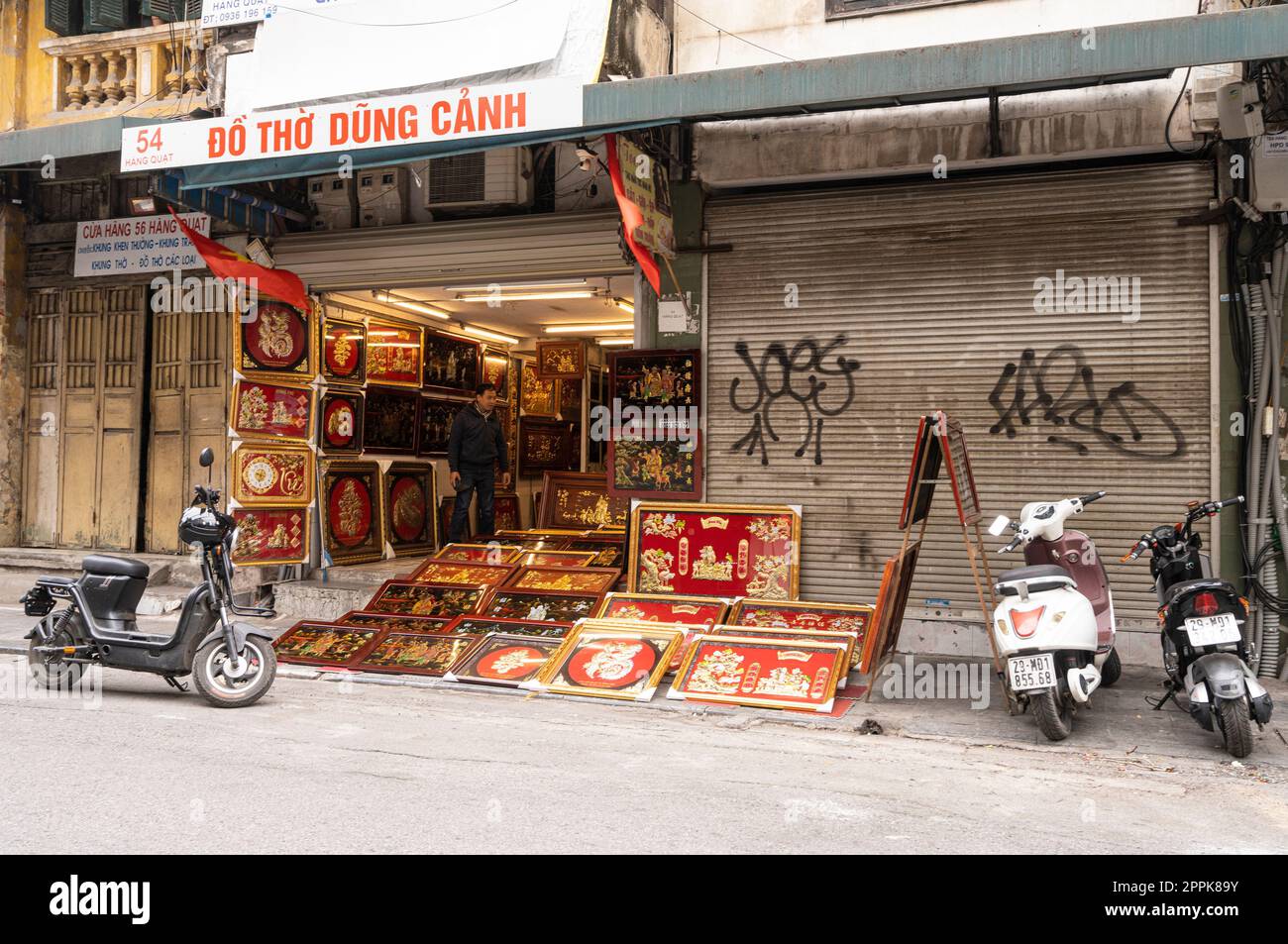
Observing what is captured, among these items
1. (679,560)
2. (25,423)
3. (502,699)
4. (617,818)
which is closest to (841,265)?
(679,560)

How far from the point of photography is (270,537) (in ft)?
36.5

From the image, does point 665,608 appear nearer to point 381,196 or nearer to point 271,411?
point 271,411

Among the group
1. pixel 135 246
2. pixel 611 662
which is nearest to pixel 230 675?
pixel 611 662

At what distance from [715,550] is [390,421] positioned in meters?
5.45

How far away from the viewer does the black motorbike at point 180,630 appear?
7266mm

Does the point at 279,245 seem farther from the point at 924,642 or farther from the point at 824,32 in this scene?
the point at 924,642

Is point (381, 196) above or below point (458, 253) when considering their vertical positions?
above

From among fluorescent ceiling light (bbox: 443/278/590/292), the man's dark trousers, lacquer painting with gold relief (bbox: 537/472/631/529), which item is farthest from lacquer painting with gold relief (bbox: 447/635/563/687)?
lacquer painting with gold relief (bbox: 537/472/631/529)

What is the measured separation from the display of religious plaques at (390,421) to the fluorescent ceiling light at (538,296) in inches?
64.0

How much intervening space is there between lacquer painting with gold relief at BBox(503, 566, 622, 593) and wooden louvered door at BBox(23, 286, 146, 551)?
18.7 ft

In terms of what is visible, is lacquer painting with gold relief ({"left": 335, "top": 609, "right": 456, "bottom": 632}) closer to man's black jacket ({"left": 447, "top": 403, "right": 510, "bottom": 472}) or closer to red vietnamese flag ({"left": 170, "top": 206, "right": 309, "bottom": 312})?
man's black jacket ({"left": 447, "top": 403, "right": 510, "bottom": 472})

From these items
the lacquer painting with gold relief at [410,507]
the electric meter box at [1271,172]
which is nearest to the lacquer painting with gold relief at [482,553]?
the lacquer painting with gold relief at [410,507]

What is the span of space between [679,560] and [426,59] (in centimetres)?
512

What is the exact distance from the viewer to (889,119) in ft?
30.7
